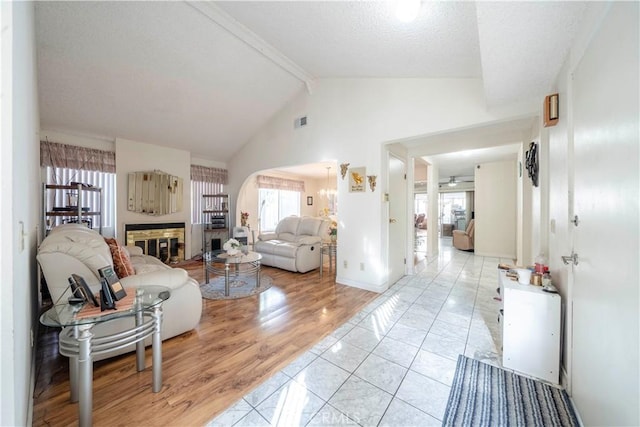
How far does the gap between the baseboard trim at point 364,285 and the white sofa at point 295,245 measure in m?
0.78

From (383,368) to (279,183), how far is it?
582 cm

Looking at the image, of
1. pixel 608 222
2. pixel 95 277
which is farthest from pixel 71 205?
pixel 608 222

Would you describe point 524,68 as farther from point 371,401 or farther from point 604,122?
point 371,401

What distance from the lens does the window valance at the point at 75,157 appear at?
147 inches

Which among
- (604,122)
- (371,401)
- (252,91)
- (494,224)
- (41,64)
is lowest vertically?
(371,401)

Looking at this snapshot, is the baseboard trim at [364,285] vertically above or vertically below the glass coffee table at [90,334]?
below

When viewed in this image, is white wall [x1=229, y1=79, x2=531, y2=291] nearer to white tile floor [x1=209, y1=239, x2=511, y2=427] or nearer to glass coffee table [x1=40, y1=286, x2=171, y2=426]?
white tile floor [x1=209, y1=239, x2=511, y2=427]

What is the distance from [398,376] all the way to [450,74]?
3.00 m

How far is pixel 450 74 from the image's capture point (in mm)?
2678

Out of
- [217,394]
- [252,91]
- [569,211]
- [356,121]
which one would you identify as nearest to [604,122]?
[569,211]

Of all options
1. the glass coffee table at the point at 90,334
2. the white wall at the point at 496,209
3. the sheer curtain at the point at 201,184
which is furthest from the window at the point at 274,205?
the glass coffee table at the point at 90,334

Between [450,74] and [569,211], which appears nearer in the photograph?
[569,211]

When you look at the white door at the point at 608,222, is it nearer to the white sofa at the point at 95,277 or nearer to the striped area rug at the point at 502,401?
the striped area rug at the point at 502,401

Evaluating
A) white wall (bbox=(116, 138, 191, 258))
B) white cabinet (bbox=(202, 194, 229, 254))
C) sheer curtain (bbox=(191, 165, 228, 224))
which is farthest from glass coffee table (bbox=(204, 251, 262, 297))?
sheer curtain (bbox=(191, 165, 228, 224))
